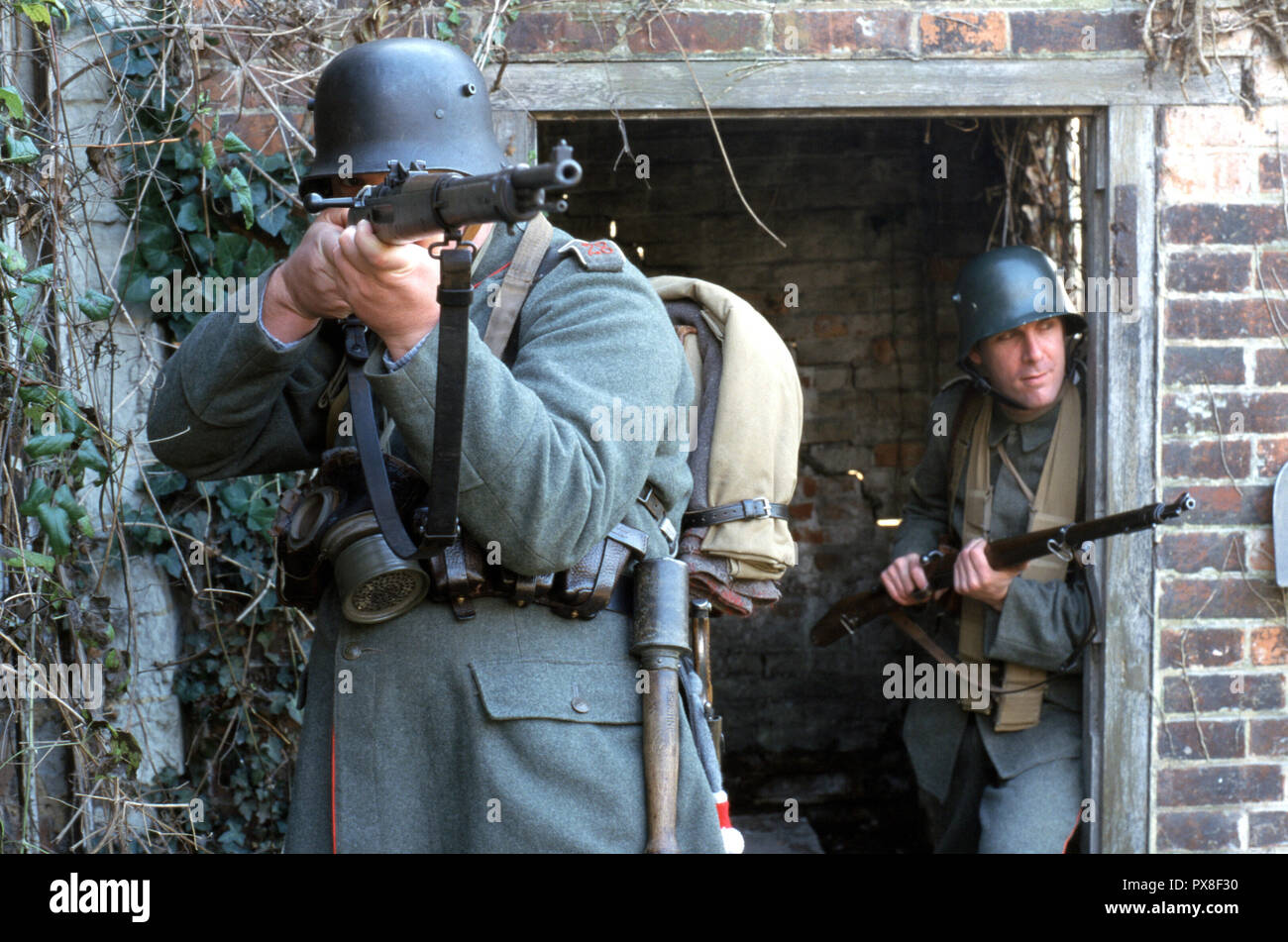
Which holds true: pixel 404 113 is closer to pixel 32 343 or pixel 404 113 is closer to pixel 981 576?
pixel 32 343

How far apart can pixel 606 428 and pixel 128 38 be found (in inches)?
73.2

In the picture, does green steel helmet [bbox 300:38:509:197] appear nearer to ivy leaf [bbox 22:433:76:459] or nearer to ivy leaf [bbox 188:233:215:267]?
ivy leaf [bbox 22:433:76:459]

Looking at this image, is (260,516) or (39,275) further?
(260,516)

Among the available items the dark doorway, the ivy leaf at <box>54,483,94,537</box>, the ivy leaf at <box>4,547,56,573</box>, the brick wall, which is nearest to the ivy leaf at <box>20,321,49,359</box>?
the ivy leaf at <box>54,483,94,537</box>

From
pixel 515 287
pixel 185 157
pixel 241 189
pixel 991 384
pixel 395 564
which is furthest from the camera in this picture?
pixel 991 384

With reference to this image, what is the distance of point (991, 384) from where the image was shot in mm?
3822

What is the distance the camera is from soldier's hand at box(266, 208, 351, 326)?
1.74 metres

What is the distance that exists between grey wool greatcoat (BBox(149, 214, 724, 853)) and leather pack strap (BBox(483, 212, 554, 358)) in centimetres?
2

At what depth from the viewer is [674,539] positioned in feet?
7.22

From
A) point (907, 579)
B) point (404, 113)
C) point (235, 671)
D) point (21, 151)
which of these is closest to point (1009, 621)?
point (907, 579)

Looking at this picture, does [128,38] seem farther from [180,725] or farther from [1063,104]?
[1063,104]

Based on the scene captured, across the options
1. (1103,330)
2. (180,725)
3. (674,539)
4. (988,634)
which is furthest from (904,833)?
(674,539)

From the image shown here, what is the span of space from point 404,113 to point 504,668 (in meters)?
0.83

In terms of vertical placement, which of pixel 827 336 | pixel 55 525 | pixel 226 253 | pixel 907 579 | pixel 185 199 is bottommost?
pixel 907 579
